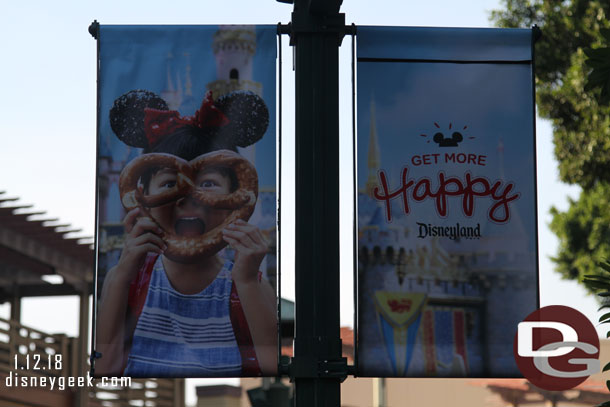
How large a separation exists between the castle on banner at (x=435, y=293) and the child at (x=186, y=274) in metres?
0.65

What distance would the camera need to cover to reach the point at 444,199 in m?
6.49

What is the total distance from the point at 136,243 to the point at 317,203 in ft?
3.84

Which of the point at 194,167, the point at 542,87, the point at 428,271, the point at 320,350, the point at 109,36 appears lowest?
the point at 320,350

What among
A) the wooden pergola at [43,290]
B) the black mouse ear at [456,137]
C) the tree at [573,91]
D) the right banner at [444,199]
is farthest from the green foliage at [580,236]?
the black mouse ear at [456,137]

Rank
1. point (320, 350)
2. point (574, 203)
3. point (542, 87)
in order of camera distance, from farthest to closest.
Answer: point (574, 203), point (542, 87), point (320, 350)

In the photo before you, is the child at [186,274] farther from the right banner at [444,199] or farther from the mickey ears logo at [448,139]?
the mickey ears logo at [448,139]

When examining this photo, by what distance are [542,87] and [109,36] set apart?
12.6 m

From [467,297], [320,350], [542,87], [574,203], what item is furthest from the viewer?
[574,203]

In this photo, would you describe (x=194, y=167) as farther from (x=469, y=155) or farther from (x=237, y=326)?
(x=469, y=155)

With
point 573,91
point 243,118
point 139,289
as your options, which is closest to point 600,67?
point 243,118

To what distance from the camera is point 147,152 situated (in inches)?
258

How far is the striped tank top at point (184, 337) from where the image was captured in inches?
244

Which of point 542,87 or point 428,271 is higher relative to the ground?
point 542,87

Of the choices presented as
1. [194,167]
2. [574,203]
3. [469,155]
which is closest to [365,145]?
[469,155]
